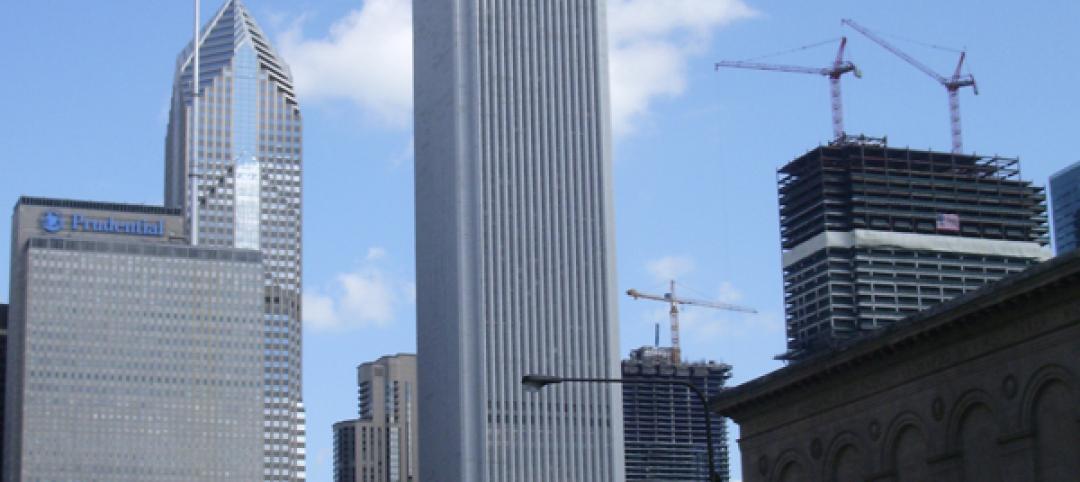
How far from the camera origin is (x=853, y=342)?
77438 millimetres

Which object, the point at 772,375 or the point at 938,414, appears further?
the point at 772,375

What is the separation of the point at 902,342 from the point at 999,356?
6.03m

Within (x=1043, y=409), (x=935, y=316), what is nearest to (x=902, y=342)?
(x=935, y=316)

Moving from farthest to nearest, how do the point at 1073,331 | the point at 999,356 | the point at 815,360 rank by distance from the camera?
the point at 815,360, the point at 999,356, the point at 1073,331

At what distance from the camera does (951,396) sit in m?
71.2

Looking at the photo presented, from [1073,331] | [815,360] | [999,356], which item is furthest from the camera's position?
[815,360]

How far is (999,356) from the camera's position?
68.2 metres

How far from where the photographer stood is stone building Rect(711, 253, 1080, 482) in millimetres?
64875

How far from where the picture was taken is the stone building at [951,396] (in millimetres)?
64875

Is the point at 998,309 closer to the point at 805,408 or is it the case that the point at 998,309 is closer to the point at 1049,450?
the point at 1049,450

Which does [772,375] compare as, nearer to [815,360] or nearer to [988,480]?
[815,360]

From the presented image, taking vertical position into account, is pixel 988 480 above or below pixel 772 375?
below

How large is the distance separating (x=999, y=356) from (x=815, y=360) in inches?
535

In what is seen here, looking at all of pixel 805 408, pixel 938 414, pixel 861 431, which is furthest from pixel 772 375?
pixel 938 414
